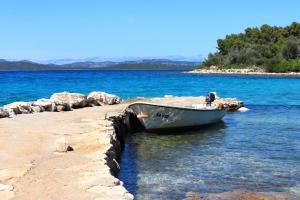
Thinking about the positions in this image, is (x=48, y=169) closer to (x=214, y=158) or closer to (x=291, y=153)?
(x=214, y=158)

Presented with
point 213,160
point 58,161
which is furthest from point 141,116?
point 58,161

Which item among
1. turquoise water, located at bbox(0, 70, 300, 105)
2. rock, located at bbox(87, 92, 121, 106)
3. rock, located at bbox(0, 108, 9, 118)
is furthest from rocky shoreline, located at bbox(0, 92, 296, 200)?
turquoise water, located at bbox(0, 70, 300, 105)

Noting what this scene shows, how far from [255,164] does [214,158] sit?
1324 mm

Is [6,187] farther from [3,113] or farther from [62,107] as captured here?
[62,107]

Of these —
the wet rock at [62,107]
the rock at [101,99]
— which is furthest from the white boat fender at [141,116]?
the rock at [101,99]

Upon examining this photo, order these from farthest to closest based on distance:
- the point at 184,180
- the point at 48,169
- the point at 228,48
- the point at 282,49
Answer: the point at 228,48 → the point at 282,49 → the point at 184,180 → the point at 48,169

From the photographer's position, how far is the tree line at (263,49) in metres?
112

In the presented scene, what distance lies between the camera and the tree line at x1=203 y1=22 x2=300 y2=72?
11175cm

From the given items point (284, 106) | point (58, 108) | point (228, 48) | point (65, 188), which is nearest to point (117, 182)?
point (65, 188)

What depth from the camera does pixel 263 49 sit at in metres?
121

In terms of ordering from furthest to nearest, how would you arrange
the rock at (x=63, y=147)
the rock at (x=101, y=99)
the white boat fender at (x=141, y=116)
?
the rock at (x=101, y=99) → the white boat fender at (x=141, y=116) → the rock at (x=63, y=147)

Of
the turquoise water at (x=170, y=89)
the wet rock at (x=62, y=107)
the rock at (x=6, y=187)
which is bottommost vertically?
the turquoise water at (x=170, y=89)

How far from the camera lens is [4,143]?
13.0 m

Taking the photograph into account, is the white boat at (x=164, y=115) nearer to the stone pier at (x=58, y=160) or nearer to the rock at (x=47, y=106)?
the stone pier at (x=58, y=160)
